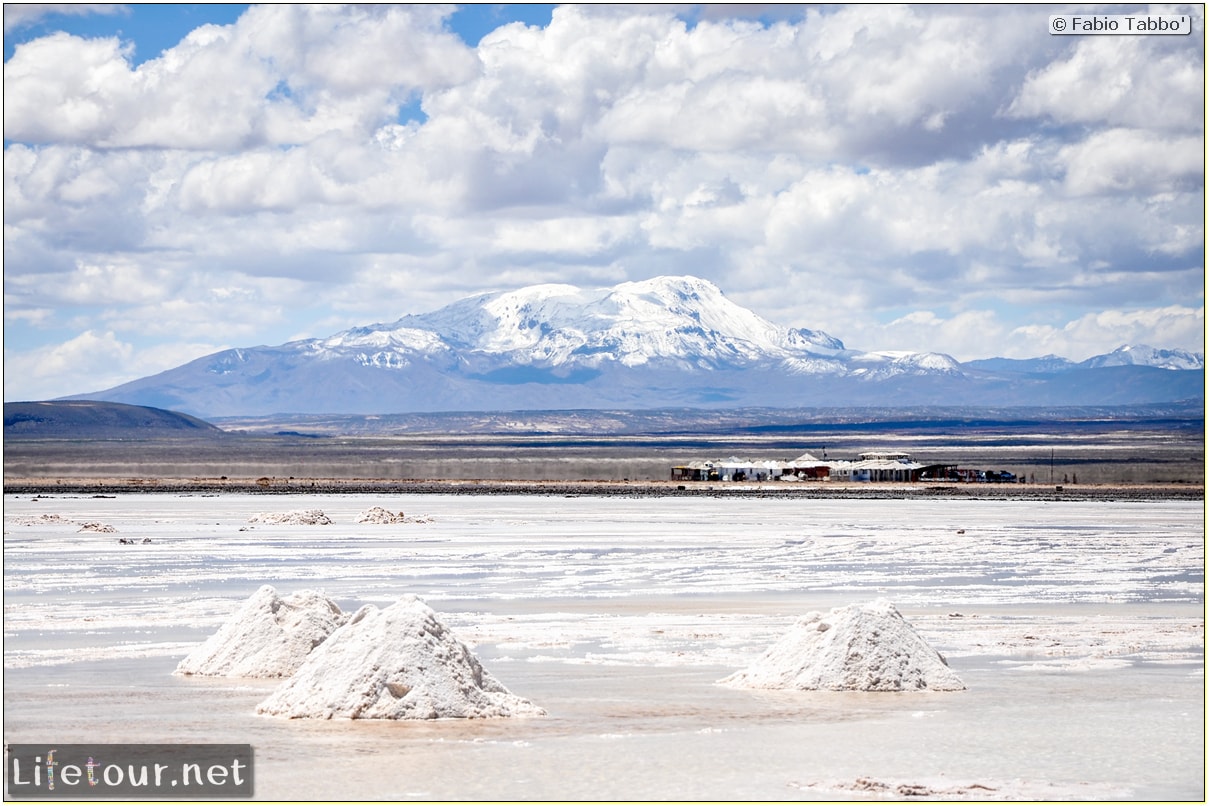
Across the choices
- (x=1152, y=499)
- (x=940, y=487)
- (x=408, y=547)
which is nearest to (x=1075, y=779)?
(x=408, y=547)

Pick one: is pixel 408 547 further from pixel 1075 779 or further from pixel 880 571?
pixel 1075 779

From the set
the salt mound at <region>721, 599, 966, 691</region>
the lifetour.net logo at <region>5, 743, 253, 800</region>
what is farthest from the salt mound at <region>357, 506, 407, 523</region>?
the lifetour.net logo at <region>5, 743, 253, 800</region>

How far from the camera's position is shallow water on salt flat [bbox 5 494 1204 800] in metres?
15.7

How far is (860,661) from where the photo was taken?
20594 mm

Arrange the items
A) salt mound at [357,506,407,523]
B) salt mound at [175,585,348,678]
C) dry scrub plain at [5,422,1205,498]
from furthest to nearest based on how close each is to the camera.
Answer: dry scrub plain at [5,422,1205,498], salt mound at [357,506,407,523], salt mound at [175,585,348,678]

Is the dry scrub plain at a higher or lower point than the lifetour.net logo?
higher

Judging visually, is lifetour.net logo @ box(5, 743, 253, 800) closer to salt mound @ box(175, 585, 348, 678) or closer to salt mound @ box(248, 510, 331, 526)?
salt mound @ box(175, 585, 348, 678)

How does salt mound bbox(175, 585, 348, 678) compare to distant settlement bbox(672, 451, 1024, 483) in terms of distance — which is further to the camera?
distant settlement bbox(672, 451, 1024, 483)

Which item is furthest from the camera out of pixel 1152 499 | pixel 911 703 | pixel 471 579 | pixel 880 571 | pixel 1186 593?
pixel 1152 499

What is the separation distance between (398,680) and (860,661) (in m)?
5.94

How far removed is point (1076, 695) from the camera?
66.6 ft

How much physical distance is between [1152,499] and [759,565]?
54.3 m

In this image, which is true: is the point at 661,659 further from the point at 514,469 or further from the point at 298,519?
the point at 514,469

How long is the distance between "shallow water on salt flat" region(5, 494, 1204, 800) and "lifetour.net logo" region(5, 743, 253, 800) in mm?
372
